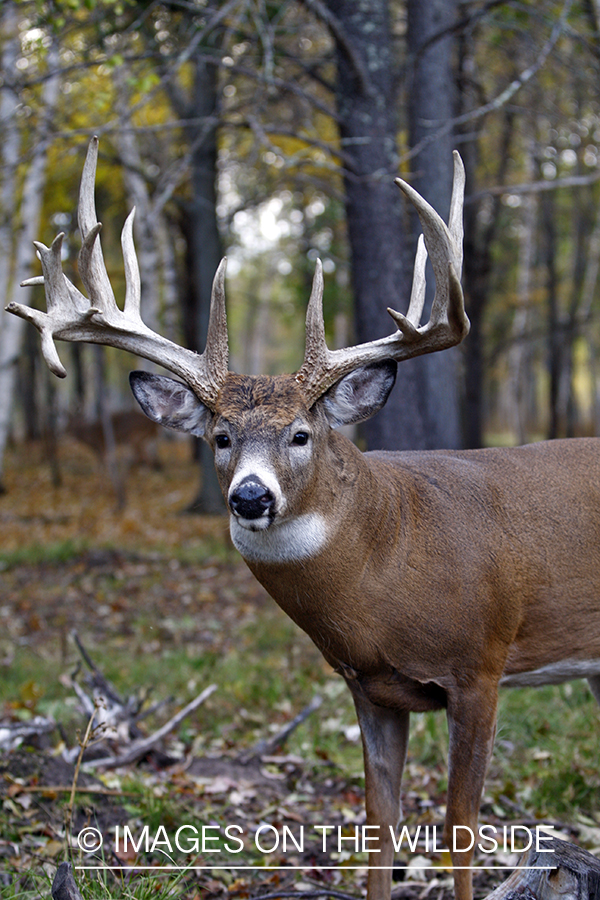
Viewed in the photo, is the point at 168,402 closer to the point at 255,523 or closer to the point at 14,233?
the point at 255,523

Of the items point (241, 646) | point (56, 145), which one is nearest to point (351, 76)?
point (56, 145)

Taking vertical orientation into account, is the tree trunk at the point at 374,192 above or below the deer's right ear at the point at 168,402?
above

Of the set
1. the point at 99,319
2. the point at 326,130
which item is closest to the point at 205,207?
the point at 326,130

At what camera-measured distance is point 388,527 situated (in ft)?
10.7

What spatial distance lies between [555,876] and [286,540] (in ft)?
4.61

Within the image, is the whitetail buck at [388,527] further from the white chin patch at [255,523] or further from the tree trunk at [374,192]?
the tree trunk at [374,192]

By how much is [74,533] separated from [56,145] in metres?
5.11

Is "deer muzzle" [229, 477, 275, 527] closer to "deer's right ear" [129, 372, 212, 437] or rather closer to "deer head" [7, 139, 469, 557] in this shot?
"deer head" [7, 139, 469, 557]

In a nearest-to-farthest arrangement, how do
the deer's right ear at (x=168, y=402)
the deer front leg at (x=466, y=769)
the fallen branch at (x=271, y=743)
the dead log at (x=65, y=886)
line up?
the dead log at (x=65, y=886) < the deer front leg at (x=466, y=769) < the deer's right ear at (x=168, y=402) < the fallen branch at (x=271, y=743)

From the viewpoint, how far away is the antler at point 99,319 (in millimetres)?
3311

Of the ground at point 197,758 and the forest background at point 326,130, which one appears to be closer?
the ground at point 197,758

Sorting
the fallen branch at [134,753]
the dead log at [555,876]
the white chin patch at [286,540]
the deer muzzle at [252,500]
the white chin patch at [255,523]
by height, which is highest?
the deer muzzle at [252,500]
